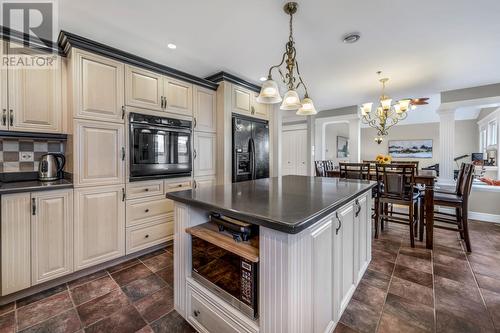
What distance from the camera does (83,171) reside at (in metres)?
2.04

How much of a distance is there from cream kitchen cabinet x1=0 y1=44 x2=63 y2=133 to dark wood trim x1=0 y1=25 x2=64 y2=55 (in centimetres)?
7

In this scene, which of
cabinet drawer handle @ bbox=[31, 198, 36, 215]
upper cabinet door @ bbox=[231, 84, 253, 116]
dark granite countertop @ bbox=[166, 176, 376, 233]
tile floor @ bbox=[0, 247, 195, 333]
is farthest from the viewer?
upper cabinet door @ bbox=[231, 84, 253, 116]

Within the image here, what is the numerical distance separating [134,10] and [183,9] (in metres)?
0.41

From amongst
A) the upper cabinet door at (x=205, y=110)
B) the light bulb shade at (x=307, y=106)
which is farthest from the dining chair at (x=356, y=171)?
the upper cabinet door at (x=205, y=110)

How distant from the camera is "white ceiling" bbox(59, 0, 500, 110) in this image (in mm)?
1768

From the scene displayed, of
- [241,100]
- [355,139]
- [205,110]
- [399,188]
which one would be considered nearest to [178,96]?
[205,110]

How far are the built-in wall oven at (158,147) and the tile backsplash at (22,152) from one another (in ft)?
2.44

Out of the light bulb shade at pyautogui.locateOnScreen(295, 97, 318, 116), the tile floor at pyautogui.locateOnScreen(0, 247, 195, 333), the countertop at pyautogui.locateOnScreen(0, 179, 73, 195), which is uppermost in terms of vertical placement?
the light bulb shade at pyautogui.locateOnScreen(295, 97, 318, 116)

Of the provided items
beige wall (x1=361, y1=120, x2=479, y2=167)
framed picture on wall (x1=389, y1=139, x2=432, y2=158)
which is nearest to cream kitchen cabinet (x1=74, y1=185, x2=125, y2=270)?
beige wall (x1=361, y1=120, x2=479, y2=167)

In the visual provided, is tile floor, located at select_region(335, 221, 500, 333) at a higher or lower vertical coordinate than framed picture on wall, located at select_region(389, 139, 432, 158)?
lower

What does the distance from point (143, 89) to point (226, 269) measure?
221 cm

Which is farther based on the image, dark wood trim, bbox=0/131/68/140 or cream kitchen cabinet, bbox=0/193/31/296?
dark wood trim, bbox=0/131/68/140

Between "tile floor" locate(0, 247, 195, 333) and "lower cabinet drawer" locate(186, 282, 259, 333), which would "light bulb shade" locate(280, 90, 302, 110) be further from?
"tile floor" locate(0, 247, 195, 333)

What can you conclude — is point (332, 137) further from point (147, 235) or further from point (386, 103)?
point (147, 235)
